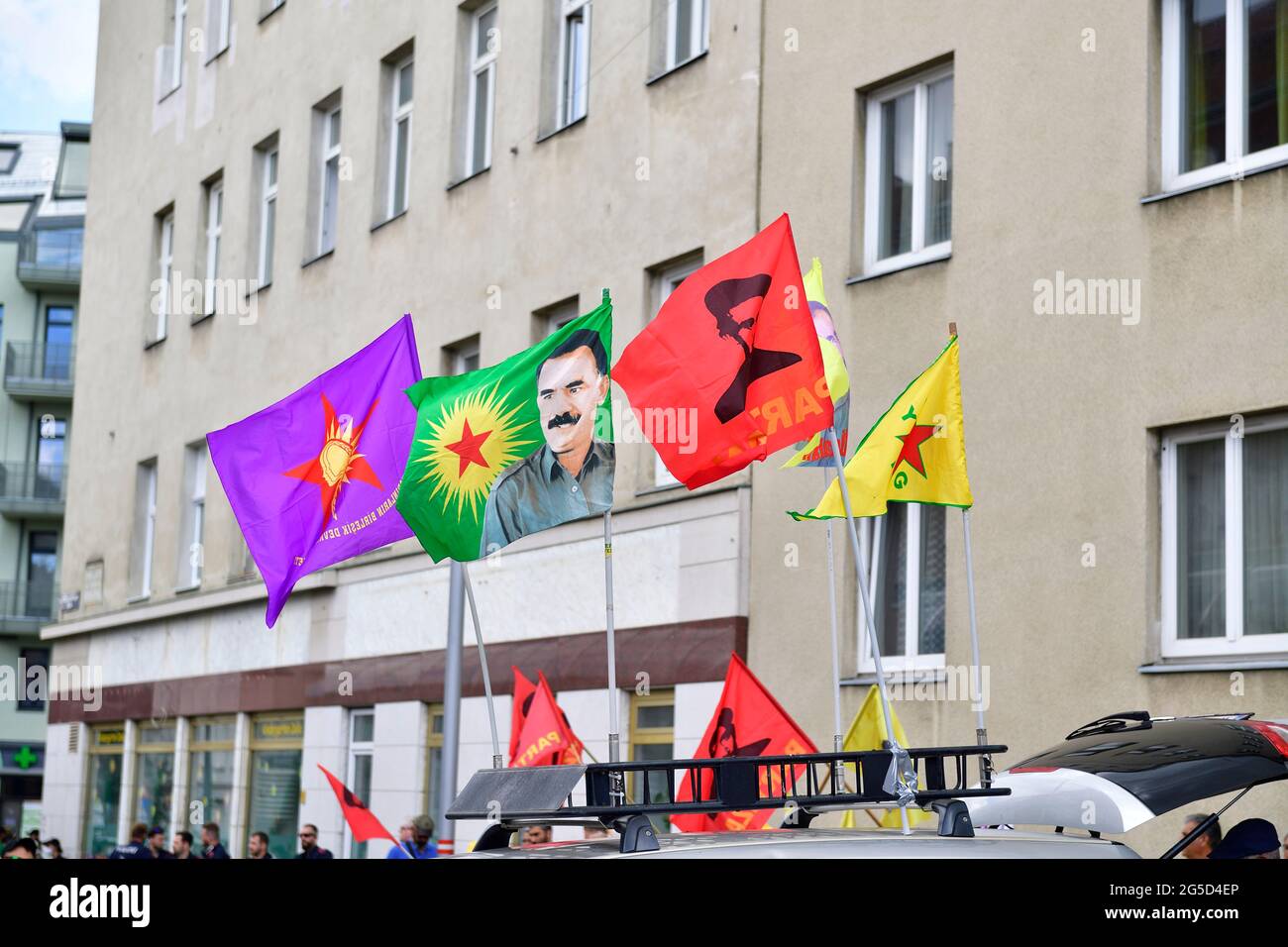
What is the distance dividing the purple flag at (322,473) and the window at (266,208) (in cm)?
1766

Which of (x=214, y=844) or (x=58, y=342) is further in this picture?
(x=58, y=342)

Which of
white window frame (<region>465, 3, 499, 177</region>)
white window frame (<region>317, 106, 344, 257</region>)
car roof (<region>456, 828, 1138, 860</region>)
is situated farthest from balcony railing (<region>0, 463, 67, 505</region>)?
car roof (<region>456, 828, 1138, 860</region>)

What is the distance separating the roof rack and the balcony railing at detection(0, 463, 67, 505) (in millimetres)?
57300

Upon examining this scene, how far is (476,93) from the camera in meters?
20.9

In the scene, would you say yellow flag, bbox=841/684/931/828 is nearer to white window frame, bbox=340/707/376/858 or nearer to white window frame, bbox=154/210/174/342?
white window frame, bbox=340/707/376/858

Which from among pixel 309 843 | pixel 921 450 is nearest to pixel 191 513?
pixel 309 843

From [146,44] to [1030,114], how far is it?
22.4 m

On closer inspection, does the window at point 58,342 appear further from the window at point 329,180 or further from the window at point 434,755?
the window at point 434,755

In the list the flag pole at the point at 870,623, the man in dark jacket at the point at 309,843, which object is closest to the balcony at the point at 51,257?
the man in dark jacket at the point at 309,843

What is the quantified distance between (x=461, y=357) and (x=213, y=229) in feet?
30.1

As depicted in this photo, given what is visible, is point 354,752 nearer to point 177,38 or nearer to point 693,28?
point 693,28

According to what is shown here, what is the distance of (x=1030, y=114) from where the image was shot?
12766 mm

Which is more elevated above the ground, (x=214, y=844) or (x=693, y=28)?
(x=693, y=28)
